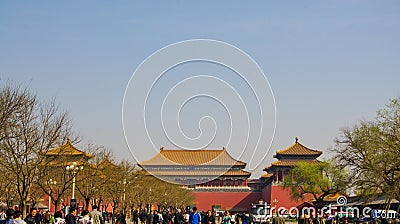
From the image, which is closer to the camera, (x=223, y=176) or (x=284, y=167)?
(x=284, y=167)

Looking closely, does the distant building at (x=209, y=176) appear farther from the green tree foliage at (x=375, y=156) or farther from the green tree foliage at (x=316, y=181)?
the green tree foliage at (x=375, y=156)

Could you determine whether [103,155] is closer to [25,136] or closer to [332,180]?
[25,136]

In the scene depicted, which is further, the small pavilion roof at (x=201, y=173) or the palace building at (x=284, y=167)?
the small pavilion roof at (x=201, y=173)

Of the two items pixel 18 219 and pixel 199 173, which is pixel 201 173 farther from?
pixel 18 219

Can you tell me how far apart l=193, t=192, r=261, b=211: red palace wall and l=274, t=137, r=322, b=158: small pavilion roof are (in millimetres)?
8308

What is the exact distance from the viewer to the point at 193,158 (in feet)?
308

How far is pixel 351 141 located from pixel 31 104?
62.9 ft

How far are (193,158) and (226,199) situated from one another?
1029 cm

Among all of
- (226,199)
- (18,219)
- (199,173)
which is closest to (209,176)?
(199,173)

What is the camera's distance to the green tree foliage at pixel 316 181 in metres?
57.5

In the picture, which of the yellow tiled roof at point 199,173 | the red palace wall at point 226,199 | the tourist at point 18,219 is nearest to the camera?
the tourist at point 18,219

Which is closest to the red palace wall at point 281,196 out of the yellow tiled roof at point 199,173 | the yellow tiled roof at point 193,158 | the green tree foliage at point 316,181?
the yellow tiled roof at point 199,173

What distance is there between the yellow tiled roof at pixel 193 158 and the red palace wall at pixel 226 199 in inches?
219

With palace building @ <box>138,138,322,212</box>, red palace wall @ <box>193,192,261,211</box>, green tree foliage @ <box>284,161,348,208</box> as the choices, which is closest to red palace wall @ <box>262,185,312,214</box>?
palace building @ <box>138,138,322,212</box>
